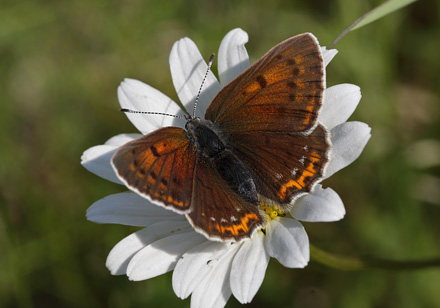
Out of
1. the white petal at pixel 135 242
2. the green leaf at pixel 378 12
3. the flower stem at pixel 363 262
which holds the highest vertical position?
the green leaf at pixel 378 12

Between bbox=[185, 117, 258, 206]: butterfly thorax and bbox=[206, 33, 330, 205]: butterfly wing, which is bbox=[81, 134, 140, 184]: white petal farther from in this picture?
bbox=[206, 33, 330, 205]: butterfly wing

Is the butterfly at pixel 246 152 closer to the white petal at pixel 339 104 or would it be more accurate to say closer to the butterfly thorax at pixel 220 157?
the butterfly thorax at pixel 220 157

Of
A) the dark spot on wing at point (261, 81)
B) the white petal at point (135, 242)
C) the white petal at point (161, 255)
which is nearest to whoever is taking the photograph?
the dark spot on wing at point (261, 81)

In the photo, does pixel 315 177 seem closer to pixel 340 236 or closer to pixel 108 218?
pixel 108 218

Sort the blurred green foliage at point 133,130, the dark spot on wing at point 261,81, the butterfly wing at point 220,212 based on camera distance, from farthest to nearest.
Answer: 1. the blurred green foliage at point 133,130
2. the dark spot on wing at point 261,81
3. the butterfly wing at point 220,212

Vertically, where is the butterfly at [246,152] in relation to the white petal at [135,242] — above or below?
above

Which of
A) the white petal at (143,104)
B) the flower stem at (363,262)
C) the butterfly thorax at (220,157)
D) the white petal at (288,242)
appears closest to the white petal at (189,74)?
the white petal at (143,104)
